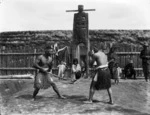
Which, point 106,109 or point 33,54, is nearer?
point 106,109

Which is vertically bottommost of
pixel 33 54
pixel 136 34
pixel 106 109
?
pixel 106 109

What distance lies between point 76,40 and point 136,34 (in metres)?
9.02

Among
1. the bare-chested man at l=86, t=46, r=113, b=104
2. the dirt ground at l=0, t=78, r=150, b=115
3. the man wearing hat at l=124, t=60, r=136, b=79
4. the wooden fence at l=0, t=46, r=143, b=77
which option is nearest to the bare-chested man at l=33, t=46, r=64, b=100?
the dirt ground at l=0, t=78, r=150, b=115

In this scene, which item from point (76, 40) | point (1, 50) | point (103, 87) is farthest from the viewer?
point (1, 50)

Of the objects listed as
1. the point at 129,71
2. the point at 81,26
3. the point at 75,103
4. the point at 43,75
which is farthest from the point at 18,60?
the point at 75,103

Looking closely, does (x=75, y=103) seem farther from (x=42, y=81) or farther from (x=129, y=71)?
(x=129, y=71)

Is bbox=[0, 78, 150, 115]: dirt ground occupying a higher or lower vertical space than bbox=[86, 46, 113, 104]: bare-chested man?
lower

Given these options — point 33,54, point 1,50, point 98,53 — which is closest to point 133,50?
point 33,54

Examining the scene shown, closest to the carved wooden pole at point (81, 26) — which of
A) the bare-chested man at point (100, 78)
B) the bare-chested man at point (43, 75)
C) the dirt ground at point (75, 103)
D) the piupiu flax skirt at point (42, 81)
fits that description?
the dirt ground at point (75, 103)

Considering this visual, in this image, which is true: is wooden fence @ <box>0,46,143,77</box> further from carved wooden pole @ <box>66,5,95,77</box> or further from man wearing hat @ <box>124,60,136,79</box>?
man wearing hat @ <box>124,60,136,79</box>

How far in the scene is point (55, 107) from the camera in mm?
7738

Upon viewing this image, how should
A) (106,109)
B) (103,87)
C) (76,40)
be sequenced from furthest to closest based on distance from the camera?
(76,40)
(103,87)
(106,109)

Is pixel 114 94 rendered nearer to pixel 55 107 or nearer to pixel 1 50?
pixel 55 107

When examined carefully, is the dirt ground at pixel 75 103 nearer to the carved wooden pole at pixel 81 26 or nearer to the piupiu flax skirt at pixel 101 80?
the piupiu flax skirt at pixel 101 80
